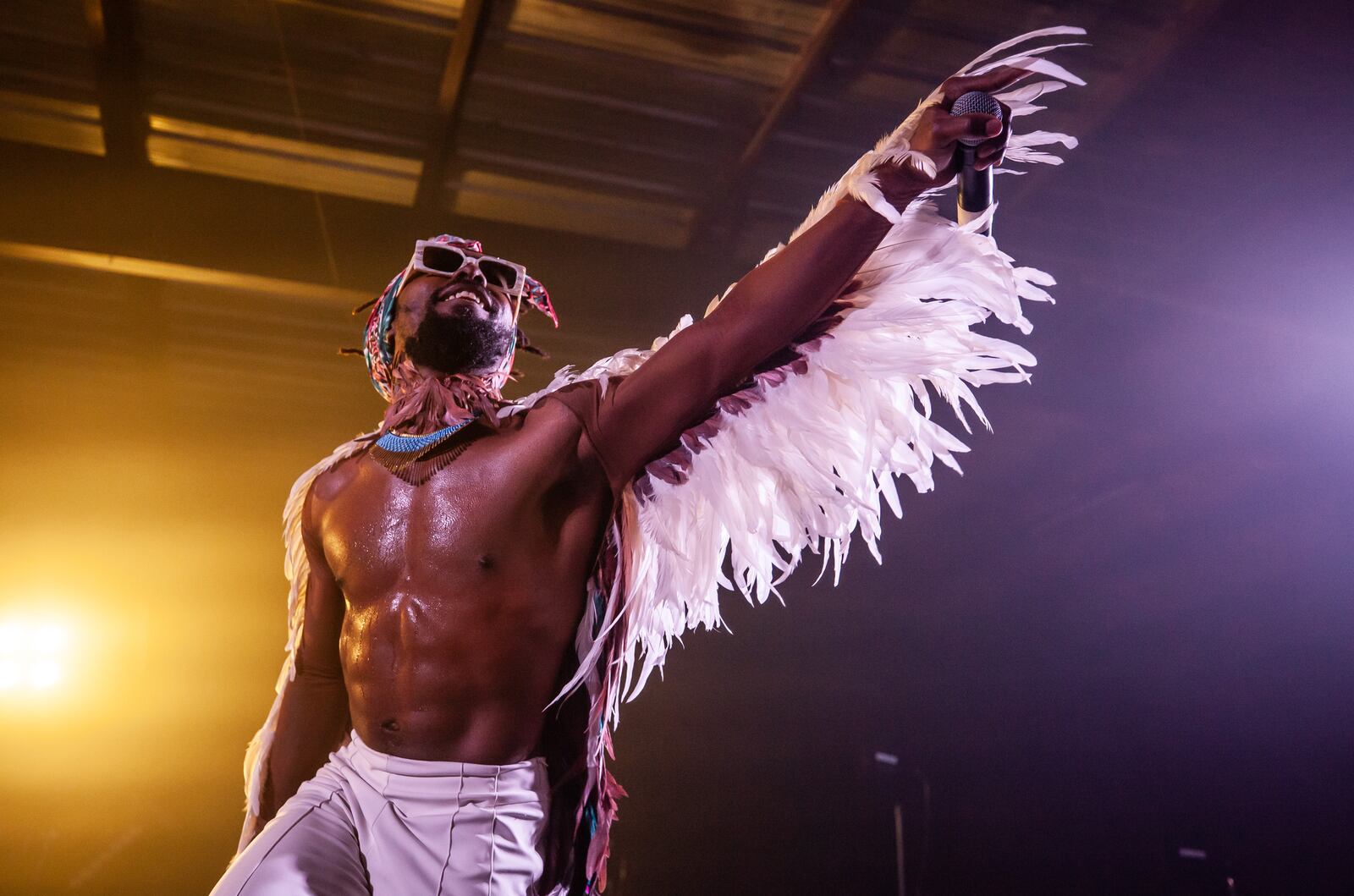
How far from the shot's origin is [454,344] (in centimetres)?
173

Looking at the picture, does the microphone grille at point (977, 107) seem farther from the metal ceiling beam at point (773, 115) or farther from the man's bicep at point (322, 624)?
Result: the metal ceiling beam at point (773, 115)

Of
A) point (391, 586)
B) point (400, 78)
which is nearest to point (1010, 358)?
point (391, 586)

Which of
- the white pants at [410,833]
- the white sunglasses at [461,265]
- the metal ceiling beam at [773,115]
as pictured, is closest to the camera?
the white pants at [410,833]

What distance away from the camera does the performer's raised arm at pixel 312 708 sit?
170cm

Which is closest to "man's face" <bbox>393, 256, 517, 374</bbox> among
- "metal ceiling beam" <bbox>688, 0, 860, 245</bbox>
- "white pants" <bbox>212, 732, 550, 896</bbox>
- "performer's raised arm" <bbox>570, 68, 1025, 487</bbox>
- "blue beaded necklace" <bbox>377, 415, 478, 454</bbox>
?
"blue beaded necklace" <bbox>377, 415, 478, 454</bbox>

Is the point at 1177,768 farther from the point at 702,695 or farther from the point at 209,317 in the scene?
the point at 209,317

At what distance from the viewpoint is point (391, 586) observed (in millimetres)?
1528

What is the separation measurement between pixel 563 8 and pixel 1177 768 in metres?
6.24

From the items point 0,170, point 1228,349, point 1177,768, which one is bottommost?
point 1177,768

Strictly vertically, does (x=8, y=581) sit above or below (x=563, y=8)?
below

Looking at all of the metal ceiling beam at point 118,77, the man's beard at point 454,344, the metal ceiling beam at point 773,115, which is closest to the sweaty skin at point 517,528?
the man's beard at point 454,344

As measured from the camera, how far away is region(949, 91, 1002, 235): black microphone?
131cm

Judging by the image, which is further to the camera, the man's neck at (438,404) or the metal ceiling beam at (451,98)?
the metal ceiling beam at (451,98)

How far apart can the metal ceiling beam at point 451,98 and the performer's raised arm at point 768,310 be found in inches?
98.7
